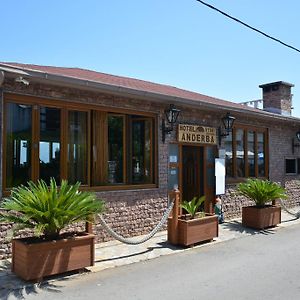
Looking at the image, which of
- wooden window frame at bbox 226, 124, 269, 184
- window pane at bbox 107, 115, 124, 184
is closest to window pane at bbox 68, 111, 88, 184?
window pane at bbox 107, 115, 124, 184

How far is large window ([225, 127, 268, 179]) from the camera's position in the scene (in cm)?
1166

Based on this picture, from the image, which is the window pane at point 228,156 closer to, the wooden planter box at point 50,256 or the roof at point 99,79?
the roof at point 99,79

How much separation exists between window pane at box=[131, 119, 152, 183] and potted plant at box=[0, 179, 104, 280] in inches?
123

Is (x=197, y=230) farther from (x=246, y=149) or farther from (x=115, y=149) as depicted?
(x=246, y=149)

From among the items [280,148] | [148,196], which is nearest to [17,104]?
[148,196]

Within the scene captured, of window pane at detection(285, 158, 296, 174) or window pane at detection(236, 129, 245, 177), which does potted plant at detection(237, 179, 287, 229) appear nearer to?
window pane at detection(236, 129, 245, 177)

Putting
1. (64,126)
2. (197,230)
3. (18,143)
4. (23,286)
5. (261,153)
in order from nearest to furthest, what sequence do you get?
(23,286), (18,143), (64,126), (197,230), (261,153)

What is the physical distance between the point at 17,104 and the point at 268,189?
21.1 ft

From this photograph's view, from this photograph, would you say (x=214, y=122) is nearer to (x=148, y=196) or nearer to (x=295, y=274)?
(x=148, y=196)

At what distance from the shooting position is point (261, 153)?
12.9 metres

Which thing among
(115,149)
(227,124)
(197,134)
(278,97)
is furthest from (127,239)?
(278,97)

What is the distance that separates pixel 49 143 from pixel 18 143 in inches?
24.1

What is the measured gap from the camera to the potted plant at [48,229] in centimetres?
551

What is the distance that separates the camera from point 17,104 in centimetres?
715
